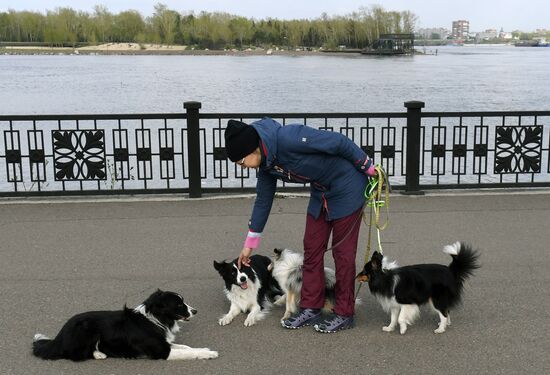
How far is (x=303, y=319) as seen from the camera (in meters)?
5.22

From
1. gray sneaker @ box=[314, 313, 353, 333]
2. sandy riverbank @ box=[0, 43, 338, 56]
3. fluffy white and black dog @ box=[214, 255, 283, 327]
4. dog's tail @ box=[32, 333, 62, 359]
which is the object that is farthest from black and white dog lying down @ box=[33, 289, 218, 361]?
sandy riverbank @ box=[0, 43, 338, 56]

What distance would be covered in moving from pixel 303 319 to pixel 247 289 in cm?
53

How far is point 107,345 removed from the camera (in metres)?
4.63

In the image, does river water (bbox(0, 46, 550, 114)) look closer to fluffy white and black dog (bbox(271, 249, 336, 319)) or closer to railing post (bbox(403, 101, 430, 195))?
railing post (bbox(403, 101, 430, 195))

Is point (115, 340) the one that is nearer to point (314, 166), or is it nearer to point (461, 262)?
point (314, 166)

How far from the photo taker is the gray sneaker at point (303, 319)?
5.20 metres

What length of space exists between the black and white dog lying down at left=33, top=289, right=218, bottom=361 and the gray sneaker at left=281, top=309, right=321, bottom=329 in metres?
0.74

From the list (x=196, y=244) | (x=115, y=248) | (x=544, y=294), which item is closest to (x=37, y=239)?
(x=115, y=248)

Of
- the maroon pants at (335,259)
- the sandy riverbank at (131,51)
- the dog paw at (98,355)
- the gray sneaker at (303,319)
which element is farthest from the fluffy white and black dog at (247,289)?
the sandy riverbank at (131,51)

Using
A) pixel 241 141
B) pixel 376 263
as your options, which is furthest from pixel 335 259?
pixel 241 141

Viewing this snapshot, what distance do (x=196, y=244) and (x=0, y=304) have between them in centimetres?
236

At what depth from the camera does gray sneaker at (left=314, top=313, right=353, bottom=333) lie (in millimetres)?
5098

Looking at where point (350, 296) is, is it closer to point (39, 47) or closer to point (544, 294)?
point (544, 294)

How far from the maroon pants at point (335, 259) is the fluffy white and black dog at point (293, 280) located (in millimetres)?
108
